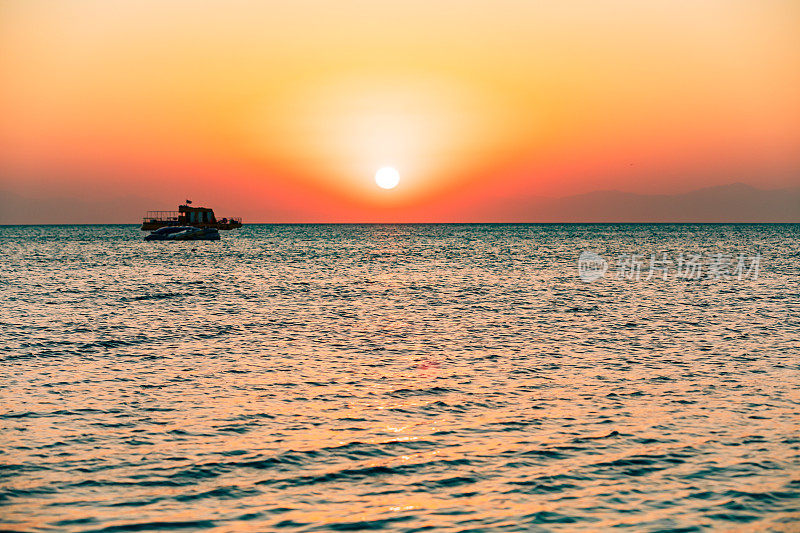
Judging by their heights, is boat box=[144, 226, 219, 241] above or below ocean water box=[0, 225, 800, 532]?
above

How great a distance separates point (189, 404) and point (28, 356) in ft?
36.2

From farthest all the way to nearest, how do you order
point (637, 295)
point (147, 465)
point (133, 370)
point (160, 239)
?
point (160, 239) < point (637, 295) < point (133, 370) < point (147, 465)

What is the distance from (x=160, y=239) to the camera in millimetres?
165250

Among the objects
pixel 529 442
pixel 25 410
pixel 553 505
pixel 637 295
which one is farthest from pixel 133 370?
pixel 637 295

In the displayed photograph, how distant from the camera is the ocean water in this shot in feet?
38.0

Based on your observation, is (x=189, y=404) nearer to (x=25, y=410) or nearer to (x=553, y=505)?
(x=25, y=410)

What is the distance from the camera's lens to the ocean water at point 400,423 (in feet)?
38.0

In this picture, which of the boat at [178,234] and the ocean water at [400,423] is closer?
the ocean water at [400,423]

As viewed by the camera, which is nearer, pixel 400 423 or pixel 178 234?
pixel 400 423

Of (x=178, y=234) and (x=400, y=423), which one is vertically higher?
(x=178, y=234)

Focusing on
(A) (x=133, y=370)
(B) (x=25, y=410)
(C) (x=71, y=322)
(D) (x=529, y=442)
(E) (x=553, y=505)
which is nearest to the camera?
(E) (x=553, y=505)

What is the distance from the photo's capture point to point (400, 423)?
16.6m

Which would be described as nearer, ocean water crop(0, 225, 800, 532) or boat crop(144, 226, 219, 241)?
ocean water crop(0, 225, 800, 532)

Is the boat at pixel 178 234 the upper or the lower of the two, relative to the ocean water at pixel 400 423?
upper
